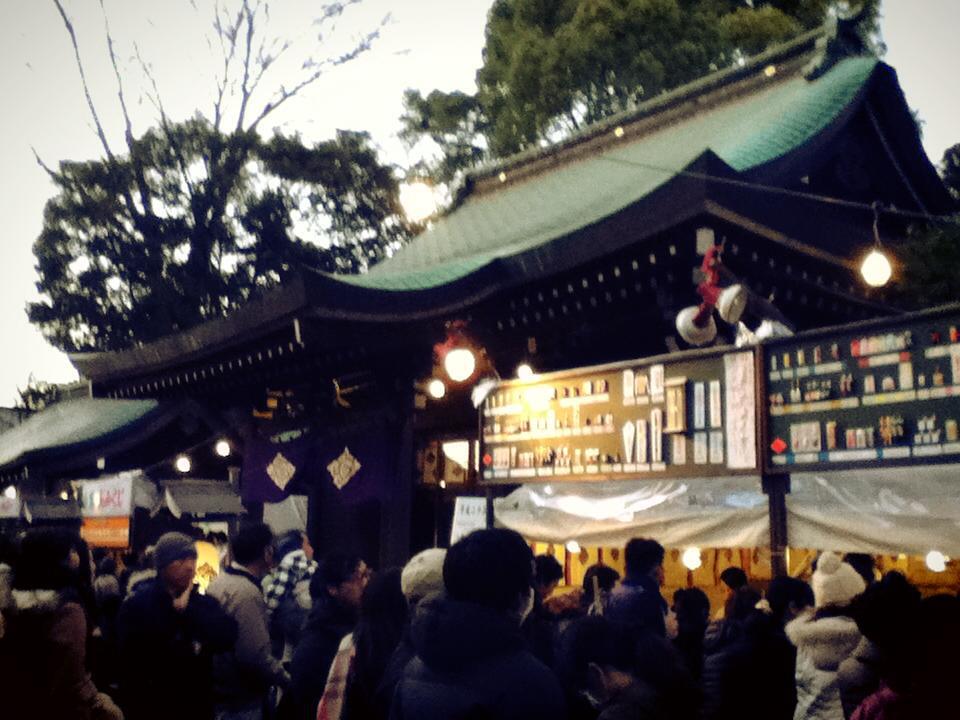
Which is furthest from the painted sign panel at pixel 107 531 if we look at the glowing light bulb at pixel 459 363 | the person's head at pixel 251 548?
the person's head at pixel 251 548

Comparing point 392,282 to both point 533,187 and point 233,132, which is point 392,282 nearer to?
point 533,187

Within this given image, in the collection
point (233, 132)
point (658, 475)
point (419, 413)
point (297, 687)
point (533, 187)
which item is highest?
point (233, 132)

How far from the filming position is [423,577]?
147 inches

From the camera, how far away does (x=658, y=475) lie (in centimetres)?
779

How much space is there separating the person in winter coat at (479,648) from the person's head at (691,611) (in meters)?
3.50

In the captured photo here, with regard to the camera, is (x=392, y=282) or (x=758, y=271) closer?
(x=758, y=271)

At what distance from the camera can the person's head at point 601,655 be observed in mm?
3256

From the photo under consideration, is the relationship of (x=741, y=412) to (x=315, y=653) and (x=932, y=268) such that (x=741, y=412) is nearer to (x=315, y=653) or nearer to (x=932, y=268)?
(x=932, y=268)

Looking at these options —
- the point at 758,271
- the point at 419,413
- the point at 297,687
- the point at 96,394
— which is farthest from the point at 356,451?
the point at 297,687

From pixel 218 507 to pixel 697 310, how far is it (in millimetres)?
11495

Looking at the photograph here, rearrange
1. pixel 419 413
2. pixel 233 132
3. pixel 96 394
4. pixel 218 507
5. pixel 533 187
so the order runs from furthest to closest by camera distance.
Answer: pixel 233 132 → pixel 218 507 → pixel 533 187 → pixel 96 394 → pixel 419 413

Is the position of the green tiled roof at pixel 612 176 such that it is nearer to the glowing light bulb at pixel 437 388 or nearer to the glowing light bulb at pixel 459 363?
the glowing light bulb at pixel 459 363

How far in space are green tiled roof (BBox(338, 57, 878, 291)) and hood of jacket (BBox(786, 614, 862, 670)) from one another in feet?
14.5

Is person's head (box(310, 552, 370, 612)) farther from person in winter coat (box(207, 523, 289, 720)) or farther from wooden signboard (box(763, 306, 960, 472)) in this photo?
wooden signboard (box(763, 306, 960, 472))
